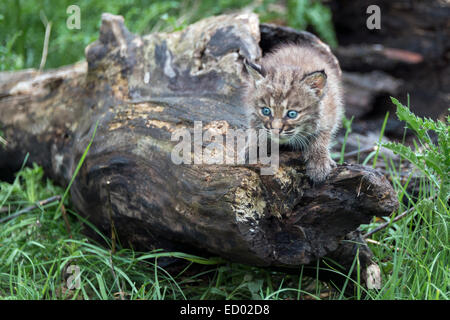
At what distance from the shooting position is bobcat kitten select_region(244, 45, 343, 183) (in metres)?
3.33

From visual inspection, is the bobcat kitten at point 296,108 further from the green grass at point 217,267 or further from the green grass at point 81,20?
the green grass at point 81,20

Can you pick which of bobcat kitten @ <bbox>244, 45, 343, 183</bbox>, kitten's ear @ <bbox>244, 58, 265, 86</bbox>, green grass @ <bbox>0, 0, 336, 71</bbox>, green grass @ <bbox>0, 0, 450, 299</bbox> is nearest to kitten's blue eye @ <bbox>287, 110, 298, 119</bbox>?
bobcat kitten @ <bbox>244, 45, 343, 183</bbox>

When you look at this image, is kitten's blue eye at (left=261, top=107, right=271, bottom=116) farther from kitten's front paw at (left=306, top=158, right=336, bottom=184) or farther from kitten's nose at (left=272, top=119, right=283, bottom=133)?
kitten's front paw at (left=306, top=158, right=336, bottom=184)

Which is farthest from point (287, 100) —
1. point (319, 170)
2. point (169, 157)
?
point (169, 157)

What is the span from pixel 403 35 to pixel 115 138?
5091mm

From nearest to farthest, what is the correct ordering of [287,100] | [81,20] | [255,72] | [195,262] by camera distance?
[287,100] → [255,72] → [195,262] → [81,20]

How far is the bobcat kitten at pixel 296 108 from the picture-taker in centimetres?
333

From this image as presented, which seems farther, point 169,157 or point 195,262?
point 195,262

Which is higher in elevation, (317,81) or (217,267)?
(317,81)

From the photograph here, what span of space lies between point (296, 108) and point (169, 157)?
3.07ft

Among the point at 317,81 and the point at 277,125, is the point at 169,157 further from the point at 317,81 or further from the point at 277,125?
the point at 317,81

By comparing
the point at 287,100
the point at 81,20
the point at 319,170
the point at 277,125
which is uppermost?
the point at 81,20

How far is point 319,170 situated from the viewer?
3240 millimetres
